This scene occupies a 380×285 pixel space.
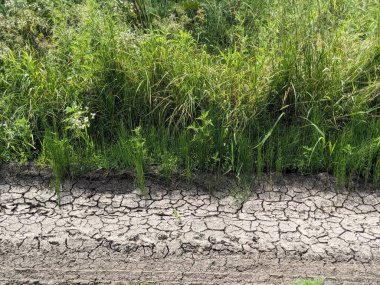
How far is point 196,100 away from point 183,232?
93cm

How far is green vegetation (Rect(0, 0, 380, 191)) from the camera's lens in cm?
419

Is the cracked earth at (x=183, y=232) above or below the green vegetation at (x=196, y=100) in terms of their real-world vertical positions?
below

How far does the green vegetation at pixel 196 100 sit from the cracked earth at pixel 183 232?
0.14m

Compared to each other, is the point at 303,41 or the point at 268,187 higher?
the point at 303,41

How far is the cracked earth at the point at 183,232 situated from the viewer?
139 inches

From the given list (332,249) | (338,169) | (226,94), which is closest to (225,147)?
(226,94)

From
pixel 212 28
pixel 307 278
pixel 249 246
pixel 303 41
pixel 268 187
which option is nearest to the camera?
pixel 307 278

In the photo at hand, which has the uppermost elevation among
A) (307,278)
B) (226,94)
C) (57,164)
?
(226,94)

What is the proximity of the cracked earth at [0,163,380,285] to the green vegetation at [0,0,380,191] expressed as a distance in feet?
0.46

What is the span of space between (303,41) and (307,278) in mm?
1619

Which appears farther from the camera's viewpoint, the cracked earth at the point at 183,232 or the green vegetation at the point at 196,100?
the green vegetation at the point at 196,100

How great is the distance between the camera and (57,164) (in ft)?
13.7

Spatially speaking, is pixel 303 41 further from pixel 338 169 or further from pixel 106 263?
pixel 106 263

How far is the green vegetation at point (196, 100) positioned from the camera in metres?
4.19
